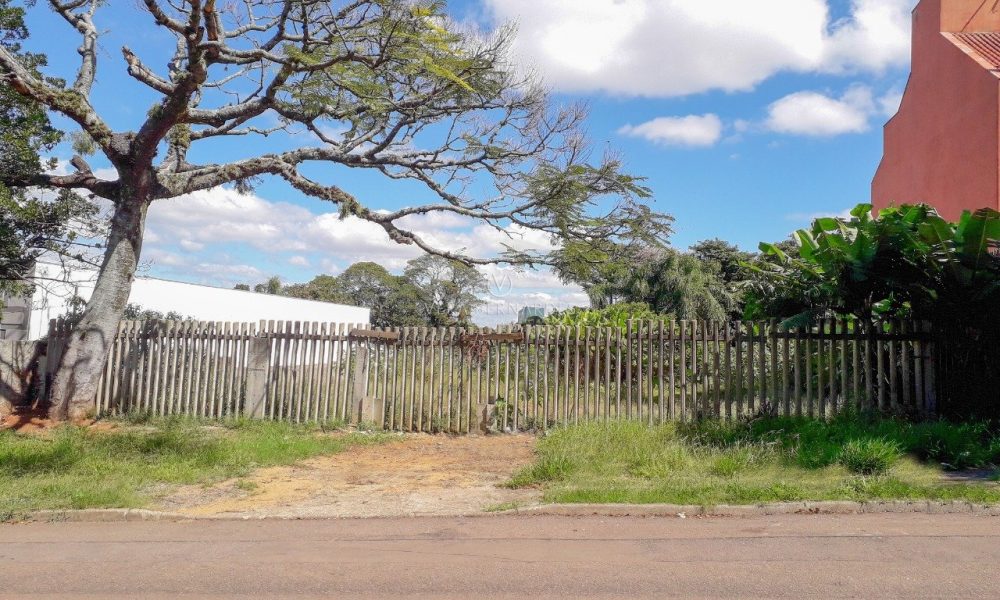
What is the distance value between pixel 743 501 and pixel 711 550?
4.81 feet

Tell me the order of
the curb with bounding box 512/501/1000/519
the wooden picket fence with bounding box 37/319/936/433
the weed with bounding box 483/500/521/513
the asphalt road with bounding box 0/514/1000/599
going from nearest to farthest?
1. the asphalt road with bounding box 0/514/1000/599
2. the curb with bounding box 512/501/1000/519
3. the weed with bounding box 483/500/521/513
4. the wooden picket fence with bounding box 37/319/936/433

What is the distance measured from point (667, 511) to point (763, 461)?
237 centimetres

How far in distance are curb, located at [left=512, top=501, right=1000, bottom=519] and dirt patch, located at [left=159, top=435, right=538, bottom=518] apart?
0.78 meters

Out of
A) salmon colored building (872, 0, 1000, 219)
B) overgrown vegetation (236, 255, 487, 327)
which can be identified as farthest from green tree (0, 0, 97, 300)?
overgrown vegetation (236, 255, 487, 327)

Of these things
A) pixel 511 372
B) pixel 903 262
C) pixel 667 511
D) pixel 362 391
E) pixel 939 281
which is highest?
pixel 903 262

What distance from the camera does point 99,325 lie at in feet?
40.1

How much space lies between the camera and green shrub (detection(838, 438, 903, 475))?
795 centimetres

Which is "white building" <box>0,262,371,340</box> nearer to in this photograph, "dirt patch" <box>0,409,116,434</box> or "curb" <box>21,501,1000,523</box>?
"dirt patch" <box>0,409,116,434</box>

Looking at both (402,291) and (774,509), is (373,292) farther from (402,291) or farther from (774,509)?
(774,509)

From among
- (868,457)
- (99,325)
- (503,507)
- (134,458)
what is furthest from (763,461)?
(99,325)

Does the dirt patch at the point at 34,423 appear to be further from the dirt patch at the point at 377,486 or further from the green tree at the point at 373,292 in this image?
the green tree at the point at 373,292

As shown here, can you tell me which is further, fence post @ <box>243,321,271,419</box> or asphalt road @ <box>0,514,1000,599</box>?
fence post @ <box>243,321,271,419</box>

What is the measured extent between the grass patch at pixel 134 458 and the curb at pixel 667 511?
17cm

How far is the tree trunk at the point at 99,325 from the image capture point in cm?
1215
